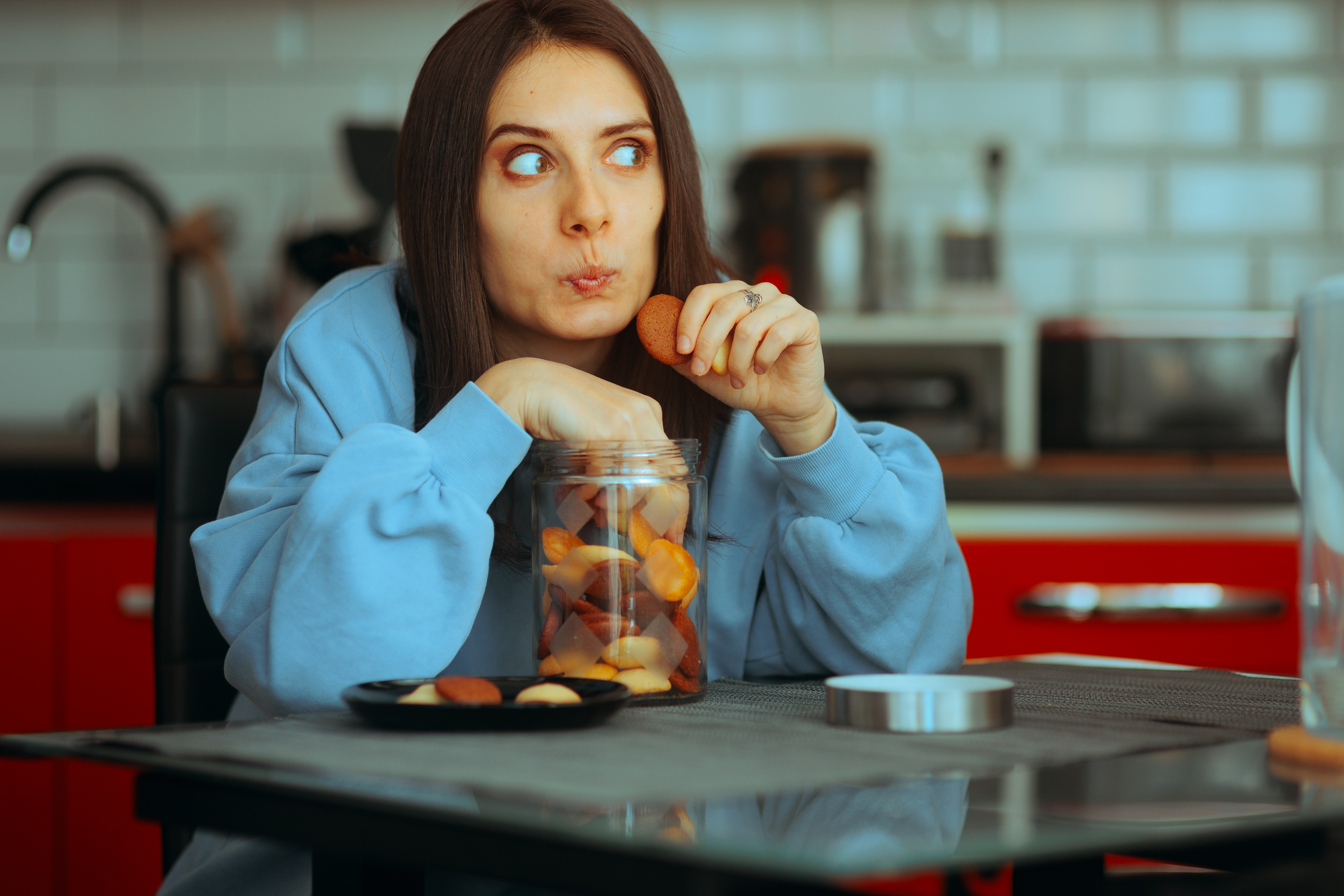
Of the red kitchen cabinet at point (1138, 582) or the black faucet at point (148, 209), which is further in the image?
the black faucet at point (148, 209)

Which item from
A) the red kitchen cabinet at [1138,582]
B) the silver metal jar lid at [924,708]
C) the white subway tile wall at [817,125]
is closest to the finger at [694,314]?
the silver metal jar lid at [924,708]

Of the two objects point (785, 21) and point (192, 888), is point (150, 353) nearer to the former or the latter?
point (785, 21)

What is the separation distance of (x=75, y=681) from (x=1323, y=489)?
1.68 metres

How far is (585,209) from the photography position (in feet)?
3.42

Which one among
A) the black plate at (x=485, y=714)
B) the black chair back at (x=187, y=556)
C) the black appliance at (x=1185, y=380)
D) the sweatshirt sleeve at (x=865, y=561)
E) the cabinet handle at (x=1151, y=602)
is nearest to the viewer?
the black plate at (x=485, y=714)

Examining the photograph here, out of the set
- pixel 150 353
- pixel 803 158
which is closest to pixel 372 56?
pixel 150 353

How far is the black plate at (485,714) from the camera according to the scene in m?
0.65

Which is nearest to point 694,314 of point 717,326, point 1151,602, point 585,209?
point 717,326

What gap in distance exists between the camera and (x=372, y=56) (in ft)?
8.71

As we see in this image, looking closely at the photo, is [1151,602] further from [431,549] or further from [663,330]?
[431,549]

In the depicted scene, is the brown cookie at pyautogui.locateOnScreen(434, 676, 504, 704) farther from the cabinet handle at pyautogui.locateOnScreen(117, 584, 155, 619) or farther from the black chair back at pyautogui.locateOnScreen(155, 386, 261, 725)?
the cabinet handle at pyautogui.locateOnScreen(117, 584, 155, 619)

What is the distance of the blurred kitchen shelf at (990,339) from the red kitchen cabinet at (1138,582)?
1.35 feet

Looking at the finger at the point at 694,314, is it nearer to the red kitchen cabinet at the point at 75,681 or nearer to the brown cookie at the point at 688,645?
the brown cookie at the point at 688,645

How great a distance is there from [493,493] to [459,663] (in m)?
0.22
